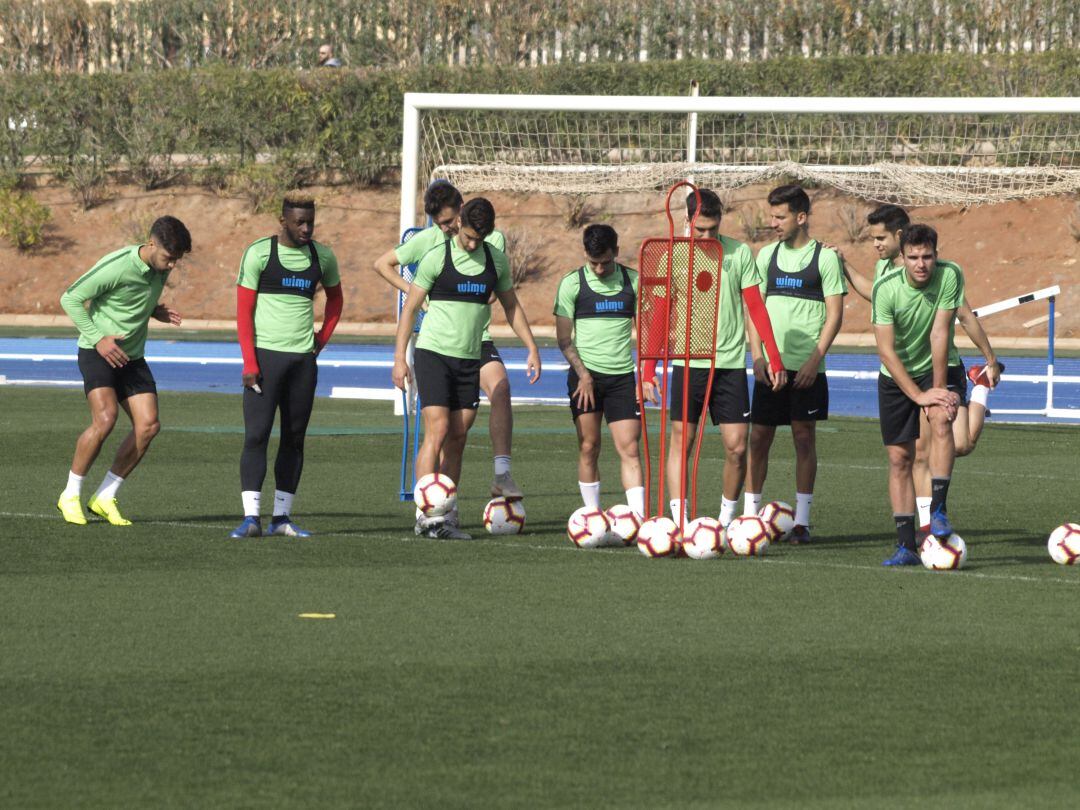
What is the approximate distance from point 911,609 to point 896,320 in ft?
6.70

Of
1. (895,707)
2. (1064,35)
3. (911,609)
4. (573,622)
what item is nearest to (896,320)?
(911,609)

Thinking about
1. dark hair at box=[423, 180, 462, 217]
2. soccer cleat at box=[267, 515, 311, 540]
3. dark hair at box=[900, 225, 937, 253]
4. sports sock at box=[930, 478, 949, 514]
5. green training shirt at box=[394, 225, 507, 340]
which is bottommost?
soccer cleat at box=[267, 515, 311, 540]

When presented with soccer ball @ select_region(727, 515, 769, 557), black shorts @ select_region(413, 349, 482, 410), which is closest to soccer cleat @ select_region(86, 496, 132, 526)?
black shorts @ select_region(413, 349, 482, 410)

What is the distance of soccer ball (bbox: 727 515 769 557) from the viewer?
10367 mm

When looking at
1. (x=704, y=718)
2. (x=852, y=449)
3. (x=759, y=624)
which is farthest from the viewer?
(x=852, y=449)

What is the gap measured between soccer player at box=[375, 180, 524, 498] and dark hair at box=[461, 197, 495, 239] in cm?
41

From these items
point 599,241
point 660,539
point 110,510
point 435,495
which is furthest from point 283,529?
point 599,241

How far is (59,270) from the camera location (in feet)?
125

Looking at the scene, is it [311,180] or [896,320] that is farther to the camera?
[311,180]

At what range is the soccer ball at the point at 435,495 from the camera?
1091cm

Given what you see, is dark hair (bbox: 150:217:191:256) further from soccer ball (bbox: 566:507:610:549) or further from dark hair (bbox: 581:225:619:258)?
soccer ball (bbox: 566:507:610:549)

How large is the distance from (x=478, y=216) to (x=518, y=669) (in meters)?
4.31

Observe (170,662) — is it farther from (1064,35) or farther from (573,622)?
(1064,35)

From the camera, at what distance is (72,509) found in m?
11.4
